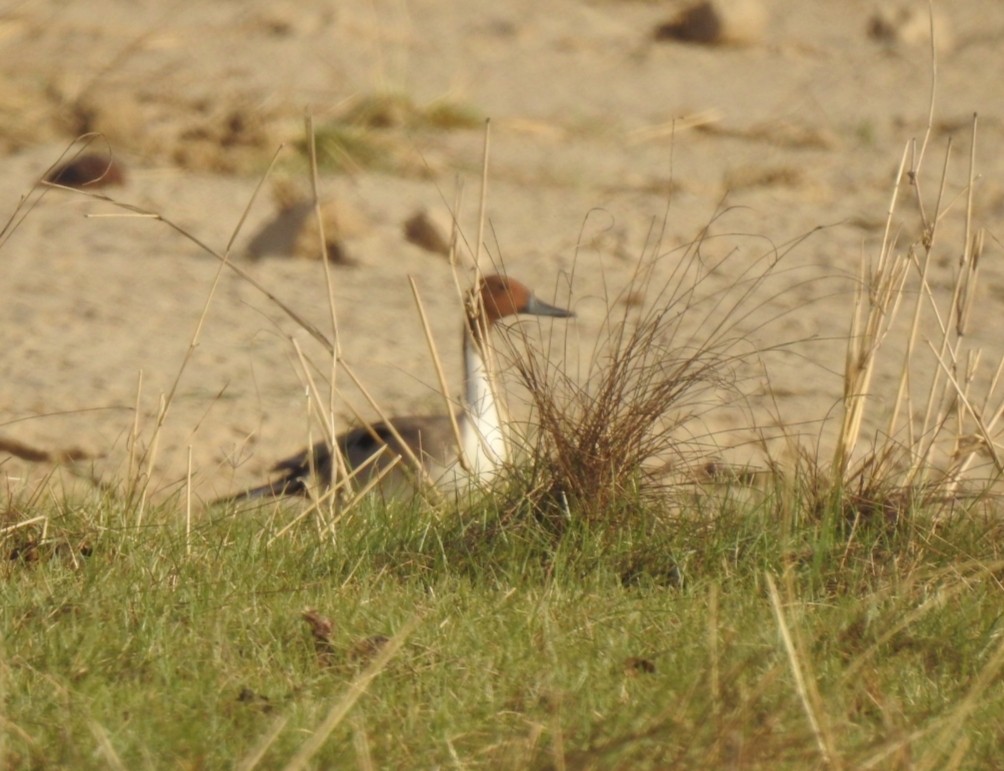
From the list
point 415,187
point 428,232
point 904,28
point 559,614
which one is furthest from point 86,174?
point 904,28

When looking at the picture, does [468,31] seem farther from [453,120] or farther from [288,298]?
[288,298]

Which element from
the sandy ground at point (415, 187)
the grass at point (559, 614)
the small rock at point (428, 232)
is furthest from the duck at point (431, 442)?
the small rock at point (428, 232)

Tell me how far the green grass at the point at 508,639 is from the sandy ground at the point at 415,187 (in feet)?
1.59

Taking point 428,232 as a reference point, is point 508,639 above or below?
above

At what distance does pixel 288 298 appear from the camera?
594 centimetres

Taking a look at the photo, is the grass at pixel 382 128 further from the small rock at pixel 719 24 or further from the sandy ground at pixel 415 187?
the small rock at pixel 719 24

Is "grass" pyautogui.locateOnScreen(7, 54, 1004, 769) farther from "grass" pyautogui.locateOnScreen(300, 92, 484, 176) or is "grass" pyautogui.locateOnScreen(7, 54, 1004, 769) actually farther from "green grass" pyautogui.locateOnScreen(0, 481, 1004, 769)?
"grass" pyautogui.locateOnScreen(300, 92, 484, 176)

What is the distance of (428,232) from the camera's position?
6547mm

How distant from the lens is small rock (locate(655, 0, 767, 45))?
9.77m

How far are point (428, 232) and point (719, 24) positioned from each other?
390 centimetres

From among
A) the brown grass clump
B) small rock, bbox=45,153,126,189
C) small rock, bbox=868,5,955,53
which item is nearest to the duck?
the brown grass clump

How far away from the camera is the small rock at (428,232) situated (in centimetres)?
651

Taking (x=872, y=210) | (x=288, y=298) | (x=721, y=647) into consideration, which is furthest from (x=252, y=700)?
(x=872, y=210)

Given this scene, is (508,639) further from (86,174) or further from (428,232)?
(86,174)
